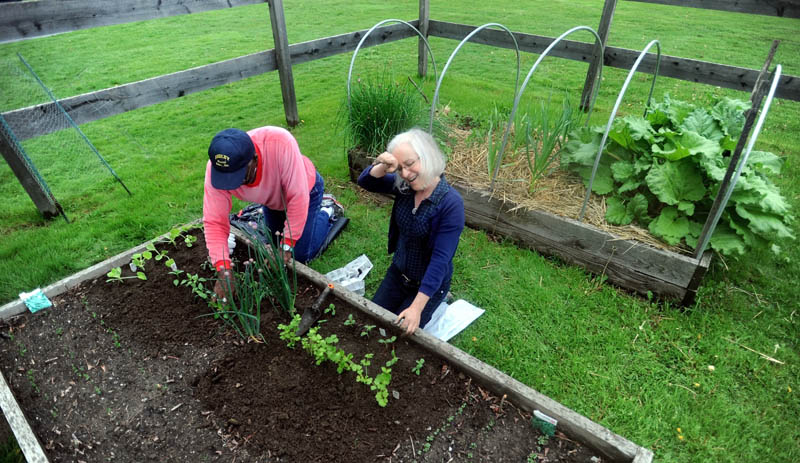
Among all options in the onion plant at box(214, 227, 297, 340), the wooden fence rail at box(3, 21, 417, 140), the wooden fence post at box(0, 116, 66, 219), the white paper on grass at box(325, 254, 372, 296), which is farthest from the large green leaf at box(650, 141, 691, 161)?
the wooden fence post at box(0, 116, 66, 219)

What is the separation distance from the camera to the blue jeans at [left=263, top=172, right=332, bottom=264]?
306cm

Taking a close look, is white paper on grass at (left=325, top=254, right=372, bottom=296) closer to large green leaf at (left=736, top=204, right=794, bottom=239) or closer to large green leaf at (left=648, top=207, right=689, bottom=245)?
large green leaf at (left=648, top=207, right=689, bottom=245)

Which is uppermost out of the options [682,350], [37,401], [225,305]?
[225,305]

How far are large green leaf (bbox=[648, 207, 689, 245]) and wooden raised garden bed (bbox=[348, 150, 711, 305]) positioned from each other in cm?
10

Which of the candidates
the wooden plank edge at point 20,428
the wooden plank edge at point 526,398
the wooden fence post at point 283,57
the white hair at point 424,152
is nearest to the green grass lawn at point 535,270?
the wooden fence post at point 283,57

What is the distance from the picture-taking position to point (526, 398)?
1.77m

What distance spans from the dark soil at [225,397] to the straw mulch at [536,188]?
1.61 meters

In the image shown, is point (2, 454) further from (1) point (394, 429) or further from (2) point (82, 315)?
(1) point (394, 429)

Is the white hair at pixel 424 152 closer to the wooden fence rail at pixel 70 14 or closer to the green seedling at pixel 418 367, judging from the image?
the green seedling at pixel 418 367

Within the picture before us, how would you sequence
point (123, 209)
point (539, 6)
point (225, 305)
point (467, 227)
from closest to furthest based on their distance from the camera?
point (225, 305)
point (467, 227)
point (123, 209)
point (539, 6)

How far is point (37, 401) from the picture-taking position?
6.29ft

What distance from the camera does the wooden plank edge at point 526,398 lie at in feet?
5.24

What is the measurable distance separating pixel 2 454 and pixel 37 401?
0.29 metres

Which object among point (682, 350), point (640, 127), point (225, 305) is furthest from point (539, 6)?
point (225, 305)
